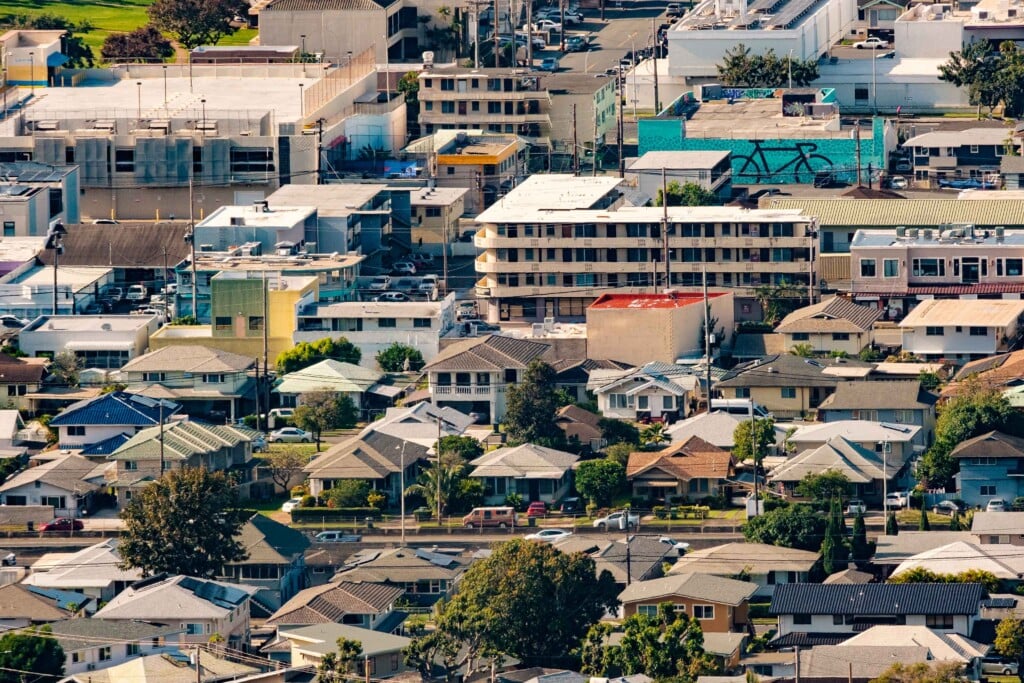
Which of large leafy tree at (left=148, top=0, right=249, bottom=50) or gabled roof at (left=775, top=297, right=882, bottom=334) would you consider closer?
gabled roof at (left=775, top=297, right=882, bottom=334)

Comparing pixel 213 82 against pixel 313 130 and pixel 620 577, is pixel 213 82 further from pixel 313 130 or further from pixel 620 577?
pixel 620 577

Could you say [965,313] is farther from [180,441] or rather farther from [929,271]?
[180,441]

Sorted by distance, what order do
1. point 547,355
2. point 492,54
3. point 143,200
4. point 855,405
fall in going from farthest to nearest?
point 492,54
point 143,200
point 547,355
point 855,405

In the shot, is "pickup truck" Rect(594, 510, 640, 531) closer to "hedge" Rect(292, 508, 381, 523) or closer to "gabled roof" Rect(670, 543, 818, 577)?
"gabled roof" Rect(670, 543, 818, 577)

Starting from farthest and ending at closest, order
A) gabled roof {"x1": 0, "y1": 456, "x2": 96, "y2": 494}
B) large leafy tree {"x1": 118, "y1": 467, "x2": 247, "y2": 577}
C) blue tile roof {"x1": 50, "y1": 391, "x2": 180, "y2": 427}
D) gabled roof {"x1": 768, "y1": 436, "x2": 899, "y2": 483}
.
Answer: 1. blue tile roof {"x1": 50, "y1": 391, "x2": 180, "y2": 427}
2. gabled roof {"x1": 0, "y1": 456, "x2": 96, "y2": 494}
3. gabled roof {"x1": 768, "y1": 436, "x2": 899, "y2": 483}
4. large leafy tree {"x1": 118, "y1": 467, "x2": 247, "y2": 577}

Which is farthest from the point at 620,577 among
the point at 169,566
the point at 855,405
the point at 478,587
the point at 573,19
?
the point at 573,19

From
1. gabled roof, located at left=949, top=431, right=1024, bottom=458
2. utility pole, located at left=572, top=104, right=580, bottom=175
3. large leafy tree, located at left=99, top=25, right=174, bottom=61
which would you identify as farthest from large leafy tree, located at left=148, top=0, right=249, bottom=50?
gabled roof, located at left=949, top=431, right=1024, bottom=458
